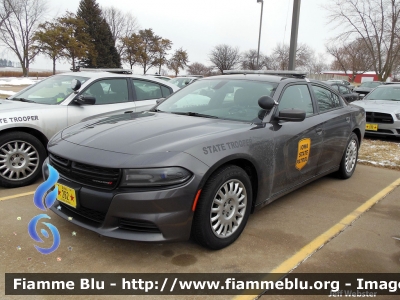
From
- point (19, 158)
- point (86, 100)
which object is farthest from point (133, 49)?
point (19, 158)

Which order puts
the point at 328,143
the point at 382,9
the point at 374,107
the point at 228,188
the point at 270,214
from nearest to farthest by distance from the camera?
the point at 228,188 < the point at 270,214 < the point at 328,143 < the point at 374,107 < the point at 382,9

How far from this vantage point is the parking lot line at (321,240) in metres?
2.80

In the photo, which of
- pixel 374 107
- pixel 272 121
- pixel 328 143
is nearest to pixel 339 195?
pixel 328 143

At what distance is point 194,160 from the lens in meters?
2.69

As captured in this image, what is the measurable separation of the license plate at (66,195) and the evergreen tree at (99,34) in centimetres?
A: 4541

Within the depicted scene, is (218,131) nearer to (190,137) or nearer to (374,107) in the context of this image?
(190,137)

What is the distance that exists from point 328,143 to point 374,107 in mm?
5551

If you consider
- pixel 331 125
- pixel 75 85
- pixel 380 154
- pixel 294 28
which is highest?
pixel 294 28

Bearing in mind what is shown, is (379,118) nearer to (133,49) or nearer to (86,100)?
(86,100)

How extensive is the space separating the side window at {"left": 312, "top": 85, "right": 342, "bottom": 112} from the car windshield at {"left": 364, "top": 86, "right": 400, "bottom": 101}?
6137mm

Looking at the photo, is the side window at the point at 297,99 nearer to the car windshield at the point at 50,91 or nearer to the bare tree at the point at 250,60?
the car windshield at the point at 50,91

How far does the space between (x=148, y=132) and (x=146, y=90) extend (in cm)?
319

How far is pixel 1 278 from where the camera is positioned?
2.55 meters

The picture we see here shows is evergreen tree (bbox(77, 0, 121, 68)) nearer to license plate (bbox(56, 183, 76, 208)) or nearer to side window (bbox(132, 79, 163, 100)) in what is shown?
side window (bbox(132, 79, 163, 100))
